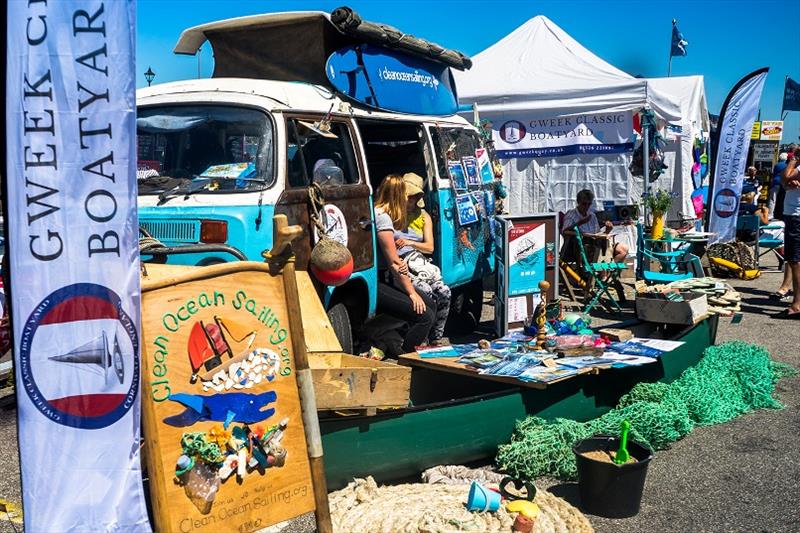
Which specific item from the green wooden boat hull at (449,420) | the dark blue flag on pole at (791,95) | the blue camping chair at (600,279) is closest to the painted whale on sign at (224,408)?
the green wooden boat hull at (449,420)

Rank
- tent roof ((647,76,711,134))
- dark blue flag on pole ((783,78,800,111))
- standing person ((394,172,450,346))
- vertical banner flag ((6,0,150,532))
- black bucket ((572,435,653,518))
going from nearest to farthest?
1. vertical banner flag ((6,0,150,532))
2. black bucket ((572,435,653,518))
3. standing person ((394,172,450,346))
4. tent roof ((647,76,711,134))
5. dark blue flag on pole ((783,78,800,111))

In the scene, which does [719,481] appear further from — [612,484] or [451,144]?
[451,144]

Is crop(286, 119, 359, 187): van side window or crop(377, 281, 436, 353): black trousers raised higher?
crop(286, 119, 359, 187): van side window

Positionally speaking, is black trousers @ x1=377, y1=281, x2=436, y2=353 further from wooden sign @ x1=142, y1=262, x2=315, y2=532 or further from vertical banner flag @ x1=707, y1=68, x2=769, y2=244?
vertical banner flag @ x1=707, y1=68, x2=769, y2=244

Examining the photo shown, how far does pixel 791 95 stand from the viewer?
815 inches

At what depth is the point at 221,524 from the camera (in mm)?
3059

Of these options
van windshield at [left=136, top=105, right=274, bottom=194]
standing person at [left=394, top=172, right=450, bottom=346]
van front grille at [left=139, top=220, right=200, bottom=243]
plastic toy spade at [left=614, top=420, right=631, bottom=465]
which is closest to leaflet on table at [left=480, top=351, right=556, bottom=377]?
plastic toy spade at [left=614, top=420, right=631, bottom=465]

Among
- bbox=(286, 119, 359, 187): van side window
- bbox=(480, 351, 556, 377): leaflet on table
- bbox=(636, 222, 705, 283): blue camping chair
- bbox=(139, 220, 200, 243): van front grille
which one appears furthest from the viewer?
bbox=(636, 222, 705, 283): blue camping chair

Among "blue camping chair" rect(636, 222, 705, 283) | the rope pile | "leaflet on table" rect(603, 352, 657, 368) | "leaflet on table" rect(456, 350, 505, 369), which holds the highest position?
"blue camping chair" rect(636, 222, 705, 283)

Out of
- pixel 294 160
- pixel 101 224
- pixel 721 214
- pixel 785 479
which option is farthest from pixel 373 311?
pixel 721 214

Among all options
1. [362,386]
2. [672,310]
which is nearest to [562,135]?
[672,310]

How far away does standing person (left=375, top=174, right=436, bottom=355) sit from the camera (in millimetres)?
6672

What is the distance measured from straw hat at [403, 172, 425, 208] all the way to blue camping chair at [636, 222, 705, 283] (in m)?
3.38

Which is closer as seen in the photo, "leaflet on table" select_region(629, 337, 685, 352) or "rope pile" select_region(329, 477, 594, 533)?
"rope pile" select_region(329, 477, 594, 533)
